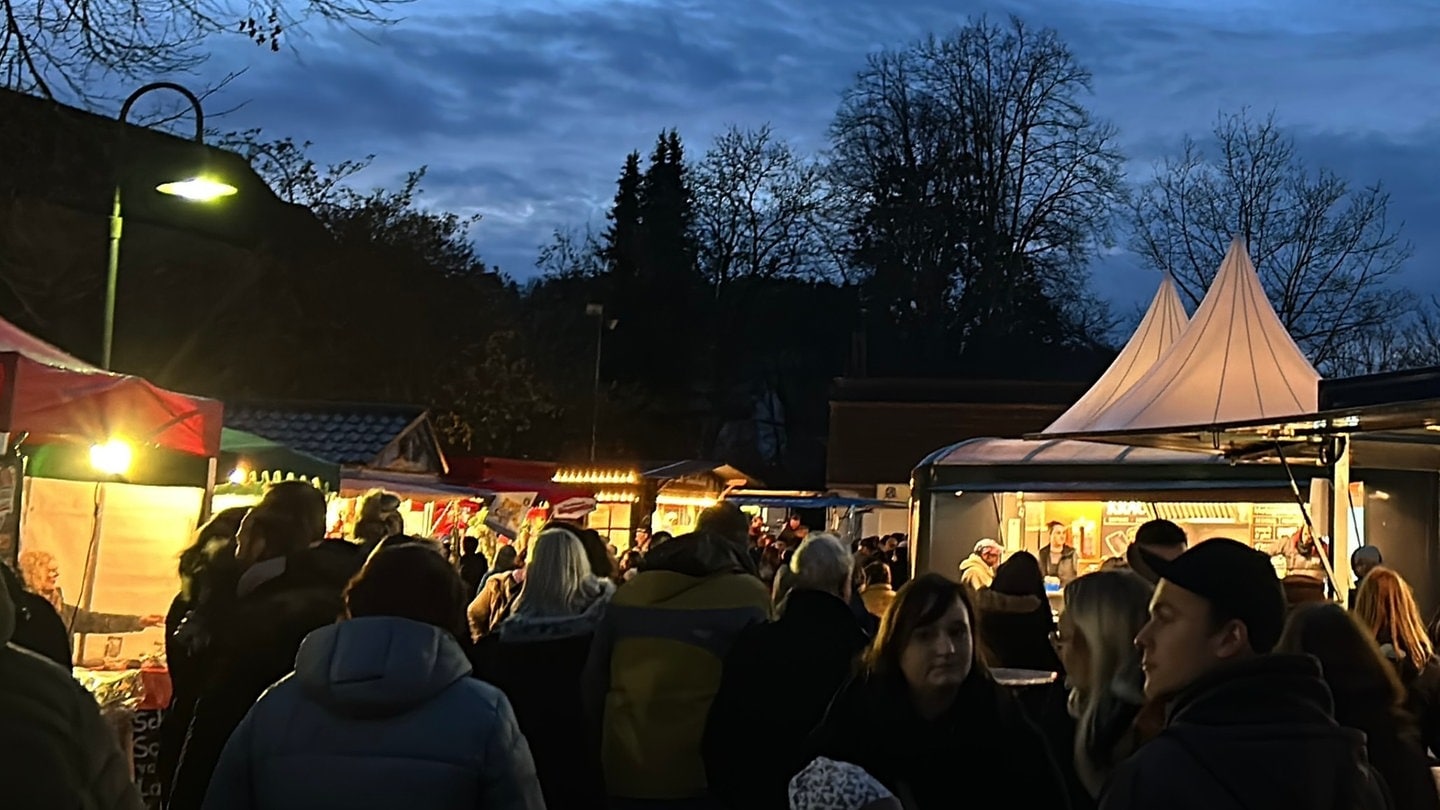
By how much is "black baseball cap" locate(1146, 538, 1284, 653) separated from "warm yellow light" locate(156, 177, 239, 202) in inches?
333

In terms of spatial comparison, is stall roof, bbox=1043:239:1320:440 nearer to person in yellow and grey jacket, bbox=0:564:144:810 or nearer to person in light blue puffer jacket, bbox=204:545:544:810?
person in light blue puffer jacket, bbox=204:545:544:810

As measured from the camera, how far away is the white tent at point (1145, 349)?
1427cm

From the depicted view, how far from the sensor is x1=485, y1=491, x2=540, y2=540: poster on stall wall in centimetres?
1584

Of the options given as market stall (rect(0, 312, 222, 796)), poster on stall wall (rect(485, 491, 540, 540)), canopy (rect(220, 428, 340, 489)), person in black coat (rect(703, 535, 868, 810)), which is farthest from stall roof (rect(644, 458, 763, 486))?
person in black coat (rect(703, 535, 868, 810))

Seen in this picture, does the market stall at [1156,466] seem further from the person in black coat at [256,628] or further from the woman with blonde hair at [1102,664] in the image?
the person in black coat at [256,628]

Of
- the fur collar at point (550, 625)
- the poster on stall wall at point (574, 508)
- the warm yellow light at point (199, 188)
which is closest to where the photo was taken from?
the fur collar at point (550, 625)

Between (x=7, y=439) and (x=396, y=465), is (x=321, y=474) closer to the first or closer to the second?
(x=7, y=439)

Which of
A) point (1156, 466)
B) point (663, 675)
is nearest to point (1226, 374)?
point (1156, 466)

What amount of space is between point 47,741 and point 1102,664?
105 inches

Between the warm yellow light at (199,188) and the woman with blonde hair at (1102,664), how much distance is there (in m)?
7.52

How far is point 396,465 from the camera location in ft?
59.4

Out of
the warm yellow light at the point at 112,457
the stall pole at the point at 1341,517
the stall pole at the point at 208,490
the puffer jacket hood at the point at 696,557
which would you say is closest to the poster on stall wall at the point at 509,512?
the stall pole at the point at 208,490

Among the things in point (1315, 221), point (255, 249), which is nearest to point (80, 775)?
point (255, 249)

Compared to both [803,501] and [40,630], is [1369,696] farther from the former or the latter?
[803,501]
